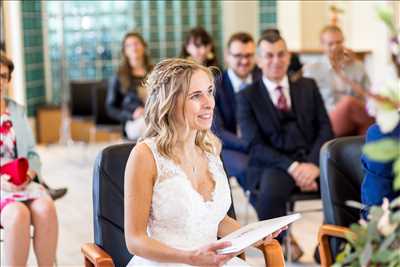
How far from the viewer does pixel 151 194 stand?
2.50 m

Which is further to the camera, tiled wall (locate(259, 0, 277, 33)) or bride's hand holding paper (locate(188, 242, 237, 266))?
tiled wall (locate(259, 0, 277, 33))

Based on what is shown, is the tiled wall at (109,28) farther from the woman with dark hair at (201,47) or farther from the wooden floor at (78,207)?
the wooden floor at (78,207)

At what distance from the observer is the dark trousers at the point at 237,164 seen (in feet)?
14.8

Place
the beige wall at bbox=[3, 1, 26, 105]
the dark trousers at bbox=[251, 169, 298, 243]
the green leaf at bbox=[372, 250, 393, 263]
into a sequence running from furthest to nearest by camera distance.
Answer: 1. the beige wall at bbox=[3, 1, 26, 105]
2. the dark trousers at bbox=[251, 169, 298, 243]
3. the green leaf at bbox=[372, 250, 393, 263]

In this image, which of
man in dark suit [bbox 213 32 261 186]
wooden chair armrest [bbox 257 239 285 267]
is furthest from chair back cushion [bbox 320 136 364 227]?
man in dark suit [bbox 213 32 261 186]

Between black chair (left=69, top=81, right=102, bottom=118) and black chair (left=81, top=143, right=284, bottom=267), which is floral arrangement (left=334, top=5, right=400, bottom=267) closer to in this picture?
black chair (left=81, top=143, right=284, bottom=267)

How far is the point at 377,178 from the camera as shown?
2561 mm

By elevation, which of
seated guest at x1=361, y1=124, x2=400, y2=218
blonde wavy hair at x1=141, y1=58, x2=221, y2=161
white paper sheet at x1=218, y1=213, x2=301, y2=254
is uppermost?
blonde wavy hair at x1=141, y1=58, x2=221, y2=161

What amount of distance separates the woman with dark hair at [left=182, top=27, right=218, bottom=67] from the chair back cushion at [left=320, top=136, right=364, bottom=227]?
2.38 m

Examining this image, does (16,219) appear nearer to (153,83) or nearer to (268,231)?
(153,83)

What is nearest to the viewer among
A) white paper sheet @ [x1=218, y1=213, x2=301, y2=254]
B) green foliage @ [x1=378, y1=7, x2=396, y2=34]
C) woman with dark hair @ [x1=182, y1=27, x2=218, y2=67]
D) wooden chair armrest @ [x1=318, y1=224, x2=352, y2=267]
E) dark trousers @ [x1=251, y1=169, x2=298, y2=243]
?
green foliage @ [x1=378, y1=7, x2=396, y2=34]

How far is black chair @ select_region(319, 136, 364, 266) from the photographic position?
3.19 meters

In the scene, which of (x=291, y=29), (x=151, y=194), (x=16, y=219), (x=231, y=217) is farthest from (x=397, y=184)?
(x=291, y=29)

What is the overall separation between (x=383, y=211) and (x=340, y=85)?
4.09 meters
